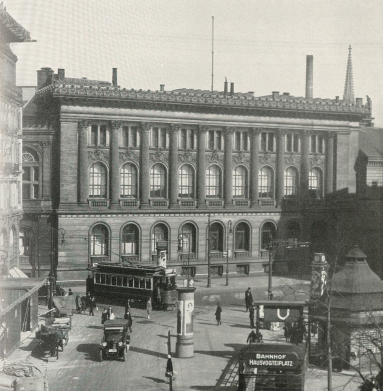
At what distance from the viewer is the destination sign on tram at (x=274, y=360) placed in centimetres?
2527

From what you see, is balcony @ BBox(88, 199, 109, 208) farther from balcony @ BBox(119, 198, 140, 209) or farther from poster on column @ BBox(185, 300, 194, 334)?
poster on column @ BBox(185, 300, 194, 334)

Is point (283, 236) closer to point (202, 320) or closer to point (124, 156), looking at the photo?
point (124, 156)

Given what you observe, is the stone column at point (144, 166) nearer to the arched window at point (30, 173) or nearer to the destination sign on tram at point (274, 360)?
the arched window at point (30, 173)

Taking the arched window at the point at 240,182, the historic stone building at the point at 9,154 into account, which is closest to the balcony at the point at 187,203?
the arched window at the point at 240,182

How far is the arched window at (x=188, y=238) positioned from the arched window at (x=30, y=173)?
14.1m

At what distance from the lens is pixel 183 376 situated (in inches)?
1252

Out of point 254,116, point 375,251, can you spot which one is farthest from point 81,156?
point 375,251

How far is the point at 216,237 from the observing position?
68625 mm

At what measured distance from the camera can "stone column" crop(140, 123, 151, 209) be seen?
64938 millimetres

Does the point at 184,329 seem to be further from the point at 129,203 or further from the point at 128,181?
the point at 128,181

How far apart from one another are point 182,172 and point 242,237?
9079mm

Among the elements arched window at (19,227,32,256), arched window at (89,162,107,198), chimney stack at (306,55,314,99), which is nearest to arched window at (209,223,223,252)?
arched window at (89,162,107,198)

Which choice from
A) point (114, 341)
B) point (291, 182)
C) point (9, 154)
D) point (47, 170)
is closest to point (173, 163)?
point (47, 170)

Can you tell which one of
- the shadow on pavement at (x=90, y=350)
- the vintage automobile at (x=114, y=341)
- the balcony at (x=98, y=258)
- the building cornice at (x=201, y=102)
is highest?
the building cornice at (x=201, y=102)
